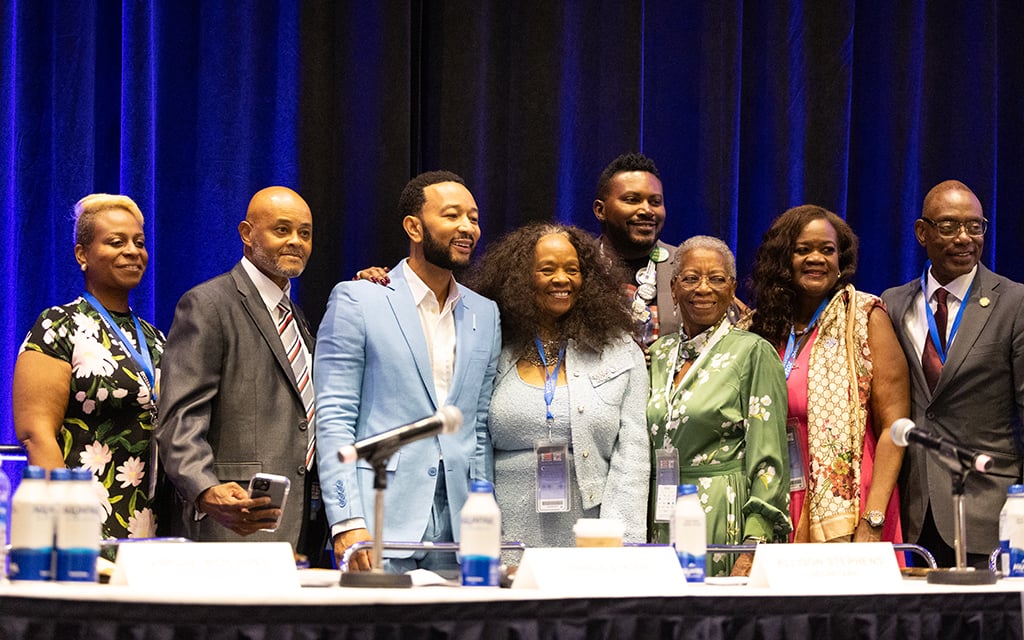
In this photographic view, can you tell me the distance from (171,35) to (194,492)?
2056 mm

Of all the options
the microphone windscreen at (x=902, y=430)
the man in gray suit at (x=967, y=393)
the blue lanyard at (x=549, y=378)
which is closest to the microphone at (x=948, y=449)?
the microphone windscreen at (x=902, y=430)

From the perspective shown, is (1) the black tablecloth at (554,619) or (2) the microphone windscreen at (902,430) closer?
(1) the black tablecloth at (554,619)

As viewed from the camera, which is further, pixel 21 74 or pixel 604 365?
pixel 21 74

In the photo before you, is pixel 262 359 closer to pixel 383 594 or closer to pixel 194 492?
pixel 194 492

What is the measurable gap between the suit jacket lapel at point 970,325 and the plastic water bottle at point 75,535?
2.87 m

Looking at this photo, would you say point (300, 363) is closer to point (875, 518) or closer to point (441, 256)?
point (441, 256)

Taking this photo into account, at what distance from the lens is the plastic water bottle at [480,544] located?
2465 millimetres

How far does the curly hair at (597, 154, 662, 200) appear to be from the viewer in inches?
189

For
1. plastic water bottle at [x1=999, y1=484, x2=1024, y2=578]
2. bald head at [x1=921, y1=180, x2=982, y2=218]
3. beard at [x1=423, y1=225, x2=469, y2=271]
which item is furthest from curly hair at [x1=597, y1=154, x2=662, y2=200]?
plastic water bottle at [x1=999, y1=484, x2=1024, y2=578]

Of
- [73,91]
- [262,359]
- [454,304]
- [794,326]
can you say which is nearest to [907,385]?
[794,326]

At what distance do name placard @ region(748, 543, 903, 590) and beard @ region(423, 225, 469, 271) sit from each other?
1529mm

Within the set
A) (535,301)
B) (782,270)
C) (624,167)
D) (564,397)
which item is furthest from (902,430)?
(624,167)

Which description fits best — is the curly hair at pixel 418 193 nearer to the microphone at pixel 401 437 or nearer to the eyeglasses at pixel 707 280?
the eyeglasses at pixel 707 280

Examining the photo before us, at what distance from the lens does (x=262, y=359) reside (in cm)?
378
